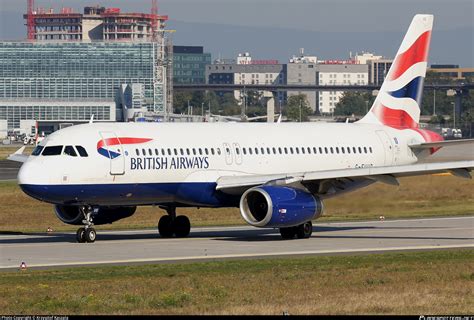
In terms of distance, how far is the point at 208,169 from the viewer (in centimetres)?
4300

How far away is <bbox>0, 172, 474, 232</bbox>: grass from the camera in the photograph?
4447cm

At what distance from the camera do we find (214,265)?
32844 mm

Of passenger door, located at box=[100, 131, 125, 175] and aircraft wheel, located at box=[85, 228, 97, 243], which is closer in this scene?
passenger door, located at box=[100, 131, 125, 175]

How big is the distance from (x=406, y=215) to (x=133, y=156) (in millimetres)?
18532

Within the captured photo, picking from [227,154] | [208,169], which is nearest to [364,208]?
[227,154]

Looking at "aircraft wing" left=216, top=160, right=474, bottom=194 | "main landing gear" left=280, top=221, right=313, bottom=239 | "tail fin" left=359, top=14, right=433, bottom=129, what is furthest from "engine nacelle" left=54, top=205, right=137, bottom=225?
"tail fin" left=359, top=14, right=433, bottom=129

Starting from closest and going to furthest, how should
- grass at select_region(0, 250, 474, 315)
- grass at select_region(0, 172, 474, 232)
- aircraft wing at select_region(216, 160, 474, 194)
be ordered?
grass at select_region(0, 250, 474, 315) < aircraft wing at select_region(216, 160, 474, 194) < grass at select_region(0, 172, 474, 232)

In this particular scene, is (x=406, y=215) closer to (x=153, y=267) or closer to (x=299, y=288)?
(x=153, y=267)

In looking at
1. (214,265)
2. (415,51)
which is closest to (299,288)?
(214,265)

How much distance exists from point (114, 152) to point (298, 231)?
23.8 feet

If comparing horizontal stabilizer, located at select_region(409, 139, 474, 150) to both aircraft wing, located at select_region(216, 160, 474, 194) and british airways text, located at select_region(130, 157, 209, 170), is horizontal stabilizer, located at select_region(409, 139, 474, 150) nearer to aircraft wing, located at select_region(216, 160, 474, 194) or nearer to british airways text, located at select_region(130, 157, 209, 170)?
aircraft wing, located at select_region(216, 160, 474, 194)

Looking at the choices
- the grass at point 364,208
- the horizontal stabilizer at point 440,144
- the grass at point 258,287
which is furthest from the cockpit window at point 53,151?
the horizontal stabilizer at point 440,144

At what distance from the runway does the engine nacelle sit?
700mm

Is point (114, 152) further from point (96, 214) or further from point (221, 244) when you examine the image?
point (221, 244)
